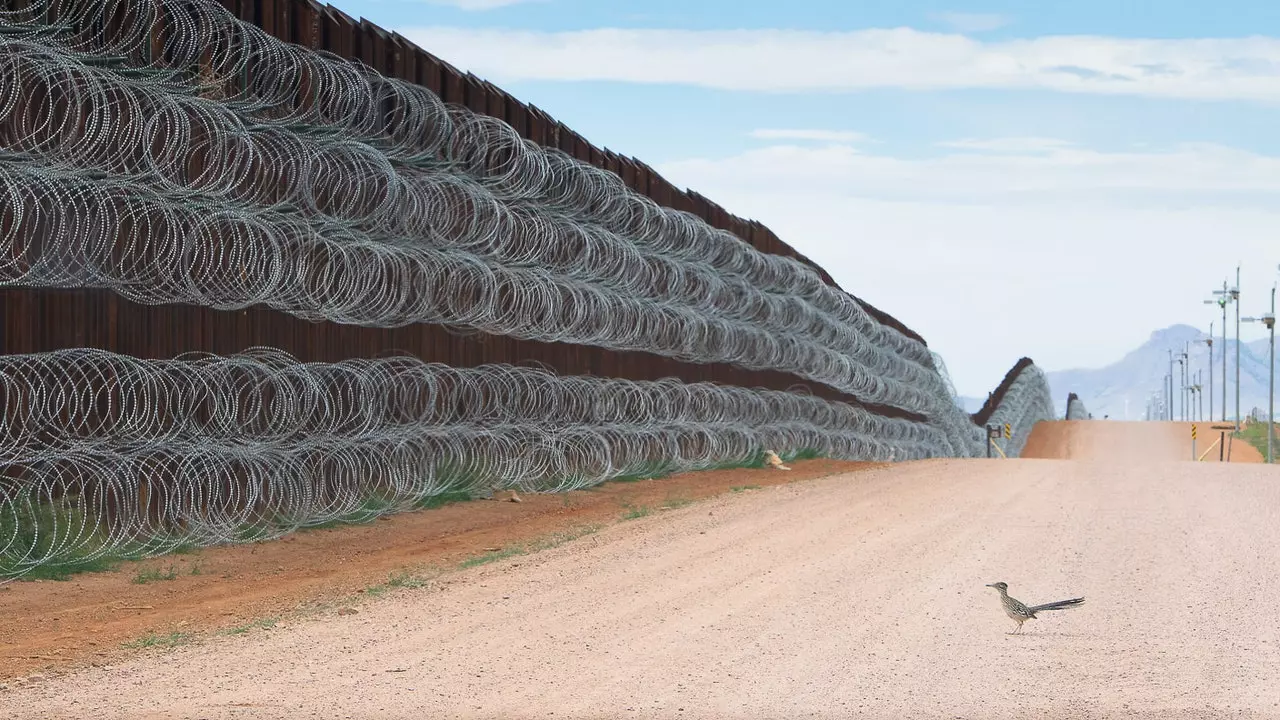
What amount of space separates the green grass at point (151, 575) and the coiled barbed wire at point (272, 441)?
34cm

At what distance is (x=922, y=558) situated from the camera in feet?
38.7

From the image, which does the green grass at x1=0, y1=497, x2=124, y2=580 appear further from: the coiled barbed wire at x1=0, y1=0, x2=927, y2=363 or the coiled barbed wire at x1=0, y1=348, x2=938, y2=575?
the coiled barbed wire at x1=0, y1=0, x2=927, y2=363

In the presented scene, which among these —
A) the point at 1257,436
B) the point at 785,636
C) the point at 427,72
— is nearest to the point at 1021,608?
the point at 785,636

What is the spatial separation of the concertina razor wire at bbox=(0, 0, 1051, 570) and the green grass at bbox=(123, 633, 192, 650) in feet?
6.88

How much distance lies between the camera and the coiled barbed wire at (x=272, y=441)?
11.4 m

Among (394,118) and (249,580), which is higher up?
(394,118)

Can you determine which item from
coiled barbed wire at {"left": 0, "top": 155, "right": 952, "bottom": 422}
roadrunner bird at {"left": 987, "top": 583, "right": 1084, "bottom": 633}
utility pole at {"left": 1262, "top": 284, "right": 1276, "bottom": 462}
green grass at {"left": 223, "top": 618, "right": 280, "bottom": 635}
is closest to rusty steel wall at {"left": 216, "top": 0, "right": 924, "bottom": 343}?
coiled barbed wire at {"left": 0, "top": 155, "right": 952, "bottom": 422}

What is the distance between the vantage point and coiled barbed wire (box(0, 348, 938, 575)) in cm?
1143

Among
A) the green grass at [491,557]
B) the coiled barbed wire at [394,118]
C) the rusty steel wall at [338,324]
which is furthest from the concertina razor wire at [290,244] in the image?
the green grass at [491,557]

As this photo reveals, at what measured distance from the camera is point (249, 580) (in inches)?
455

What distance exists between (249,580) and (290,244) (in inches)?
170

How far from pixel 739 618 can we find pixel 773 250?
23064mm

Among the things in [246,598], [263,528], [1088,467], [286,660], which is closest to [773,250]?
[1088,467]

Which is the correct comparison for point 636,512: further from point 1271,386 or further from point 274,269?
point 1271,386
